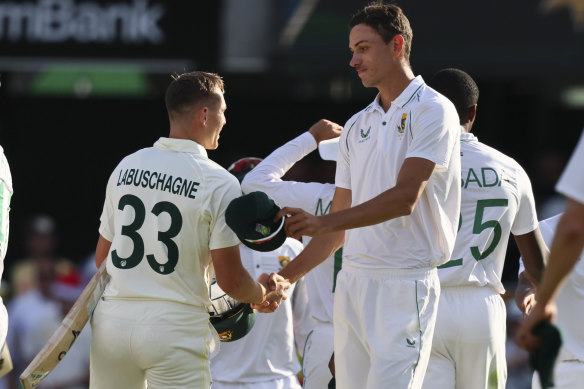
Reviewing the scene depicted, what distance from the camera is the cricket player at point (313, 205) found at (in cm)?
613

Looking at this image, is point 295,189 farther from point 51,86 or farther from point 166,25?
point 51,86

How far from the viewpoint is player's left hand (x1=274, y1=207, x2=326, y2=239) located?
14.9ft

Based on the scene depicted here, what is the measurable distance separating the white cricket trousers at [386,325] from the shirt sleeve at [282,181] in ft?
4.63

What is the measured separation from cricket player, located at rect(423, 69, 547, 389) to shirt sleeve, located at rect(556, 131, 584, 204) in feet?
5.17

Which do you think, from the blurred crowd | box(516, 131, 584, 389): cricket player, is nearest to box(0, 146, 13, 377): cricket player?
box(516, 131, 584, 389): cricket player

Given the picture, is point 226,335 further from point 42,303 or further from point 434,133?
point 42,303

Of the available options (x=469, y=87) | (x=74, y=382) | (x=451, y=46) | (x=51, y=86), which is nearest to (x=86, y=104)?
(x=51, y=86)

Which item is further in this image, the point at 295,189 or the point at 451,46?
the point at 451,46

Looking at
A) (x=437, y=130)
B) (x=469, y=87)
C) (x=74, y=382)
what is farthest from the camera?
(x=74, y=382)

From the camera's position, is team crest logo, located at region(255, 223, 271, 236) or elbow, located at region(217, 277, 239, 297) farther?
elbow, located at region(217, 277, 239, 297)

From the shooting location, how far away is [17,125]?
1207 centimetres

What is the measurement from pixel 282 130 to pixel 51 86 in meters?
2.67

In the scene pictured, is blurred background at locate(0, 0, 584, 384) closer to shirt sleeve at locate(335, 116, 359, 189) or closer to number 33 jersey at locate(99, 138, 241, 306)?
shirt sleeve at locate(335, 116, 359, 189)

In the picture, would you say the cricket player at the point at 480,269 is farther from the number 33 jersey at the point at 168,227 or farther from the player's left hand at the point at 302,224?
the number 33 jersey at the point at 168,227
